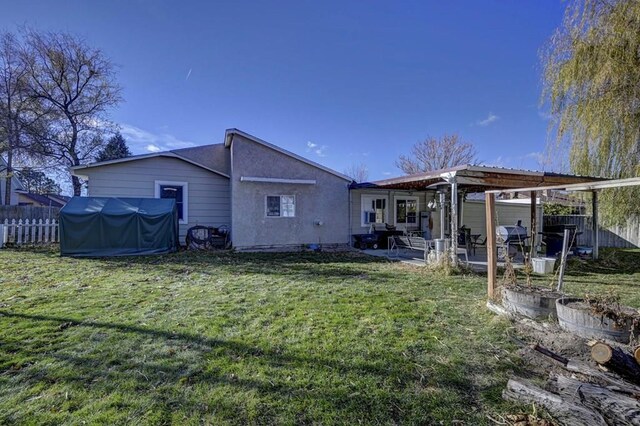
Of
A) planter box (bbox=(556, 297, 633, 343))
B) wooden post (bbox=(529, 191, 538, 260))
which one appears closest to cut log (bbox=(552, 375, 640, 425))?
planter box (bbox=(556, 297, 633, 343))

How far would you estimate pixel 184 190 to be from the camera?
12055 millimetres

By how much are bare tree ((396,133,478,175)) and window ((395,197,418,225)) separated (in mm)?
15877

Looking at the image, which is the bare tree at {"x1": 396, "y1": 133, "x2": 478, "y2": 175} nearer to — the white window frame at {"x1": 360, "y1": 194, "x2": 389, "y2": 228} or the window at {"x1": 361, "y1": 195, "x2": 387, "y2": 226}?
the white window frame at {"x1": 360, "y1": 194, "x2": 389, "y2": 228}

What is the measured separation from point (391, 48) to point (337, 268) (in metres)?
9.13

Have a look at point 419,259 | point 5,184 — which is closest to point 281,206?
point 419,259

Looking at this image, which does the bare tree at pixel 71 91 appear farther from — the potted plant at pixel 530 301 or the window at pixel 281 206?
the potted plant at pixel 530 301

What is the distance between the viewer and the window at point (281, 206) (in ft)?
38.5

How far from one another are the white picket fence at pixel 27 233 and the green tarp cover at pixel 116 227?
237 cm

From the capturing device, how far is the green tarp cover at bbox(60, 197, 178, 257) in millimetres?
9602

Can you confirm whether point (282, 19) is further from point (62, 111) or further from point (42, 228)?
point (62, 111)

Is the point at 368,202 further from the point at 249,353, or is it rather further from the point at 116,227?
the point at 249,353

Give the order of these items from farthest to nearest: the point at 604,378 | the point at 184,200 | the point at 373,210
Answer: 1. the point at 373,210
2. the point at 184,200
3. the point at 604,378

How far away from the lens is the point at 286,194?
39.1 ft

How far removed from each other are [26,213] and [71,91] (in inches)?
301
